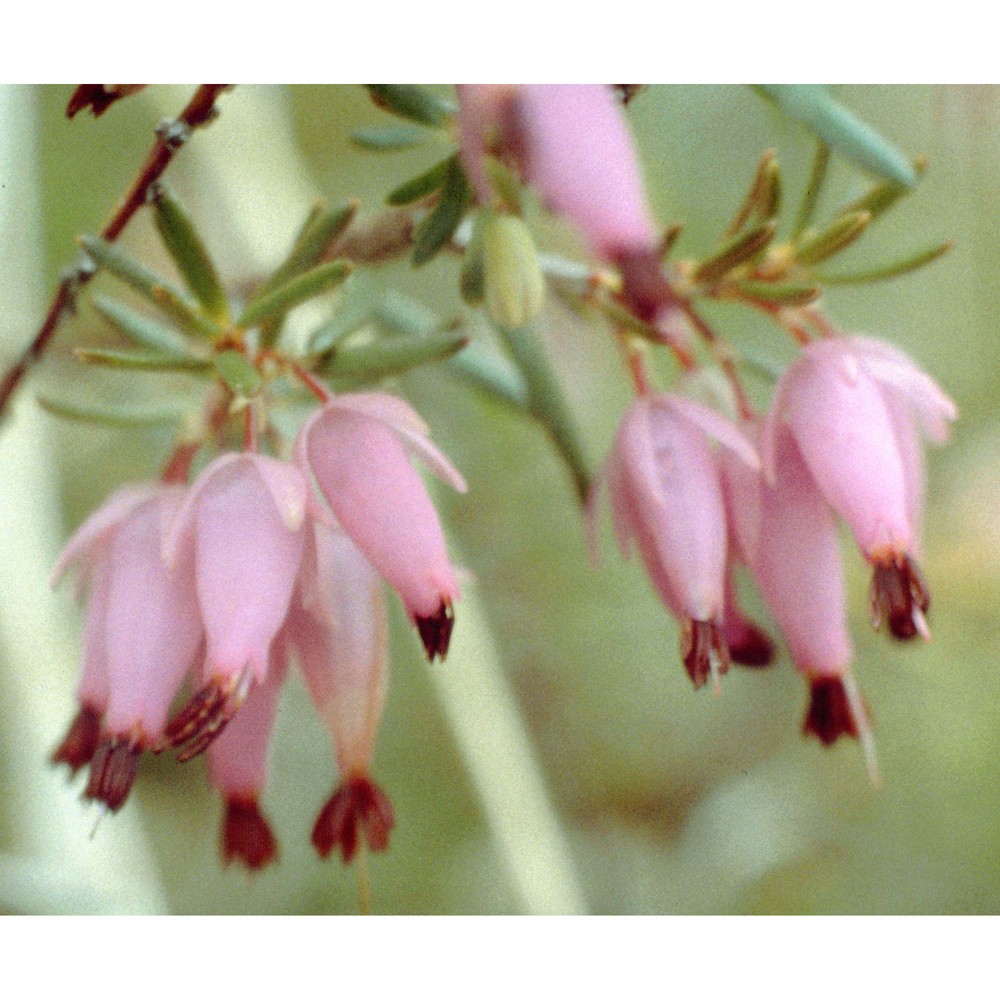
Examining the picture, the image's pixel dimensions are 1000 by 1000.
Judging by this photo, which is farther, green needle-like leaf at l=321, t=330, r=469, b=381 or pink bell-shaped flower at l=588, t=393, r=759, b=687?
green needle-like leaf at l=321, t=330, r=469, b=381

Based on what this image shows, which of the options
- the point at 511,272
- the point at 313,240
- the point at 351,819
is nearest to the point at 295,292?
the point at 313,240

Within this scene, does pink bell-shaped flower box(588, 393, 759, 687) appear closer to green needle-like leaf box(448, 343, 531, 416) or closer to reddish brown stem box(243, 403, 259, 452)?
reddish brown stem box(243, 403, 259, 452)

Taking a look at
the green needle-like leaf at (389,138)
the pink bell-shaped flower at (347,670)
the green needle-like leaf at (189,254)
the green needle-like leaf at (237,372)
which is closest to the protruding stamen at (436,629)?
the pink bell-shaped flower at (347,670)

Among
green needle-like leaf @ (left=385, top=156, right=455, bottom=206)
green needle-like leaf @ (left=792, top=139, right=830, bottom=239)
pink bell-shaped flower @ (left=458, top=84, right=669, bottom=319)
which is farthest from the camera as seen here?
green needle-like leaf @ (left=792, top=139, right=830, bottom=239)

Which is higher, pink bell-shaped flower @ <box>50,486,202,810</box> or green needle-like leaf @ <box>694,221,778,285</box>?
green needle-like leaf @ <box>694,221,778,285</box>

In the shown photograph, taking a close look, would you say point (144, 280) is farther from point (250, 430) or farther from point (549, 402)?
point (549, 402)

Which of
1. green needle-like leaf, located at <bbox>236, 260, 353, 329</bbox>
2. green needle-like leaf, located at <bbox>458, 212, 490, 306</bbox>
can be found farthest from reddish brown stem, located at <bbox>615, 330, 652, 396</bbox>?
green needle-like leaf, located at <bbox>236, 260, 353, 329</bbox>
